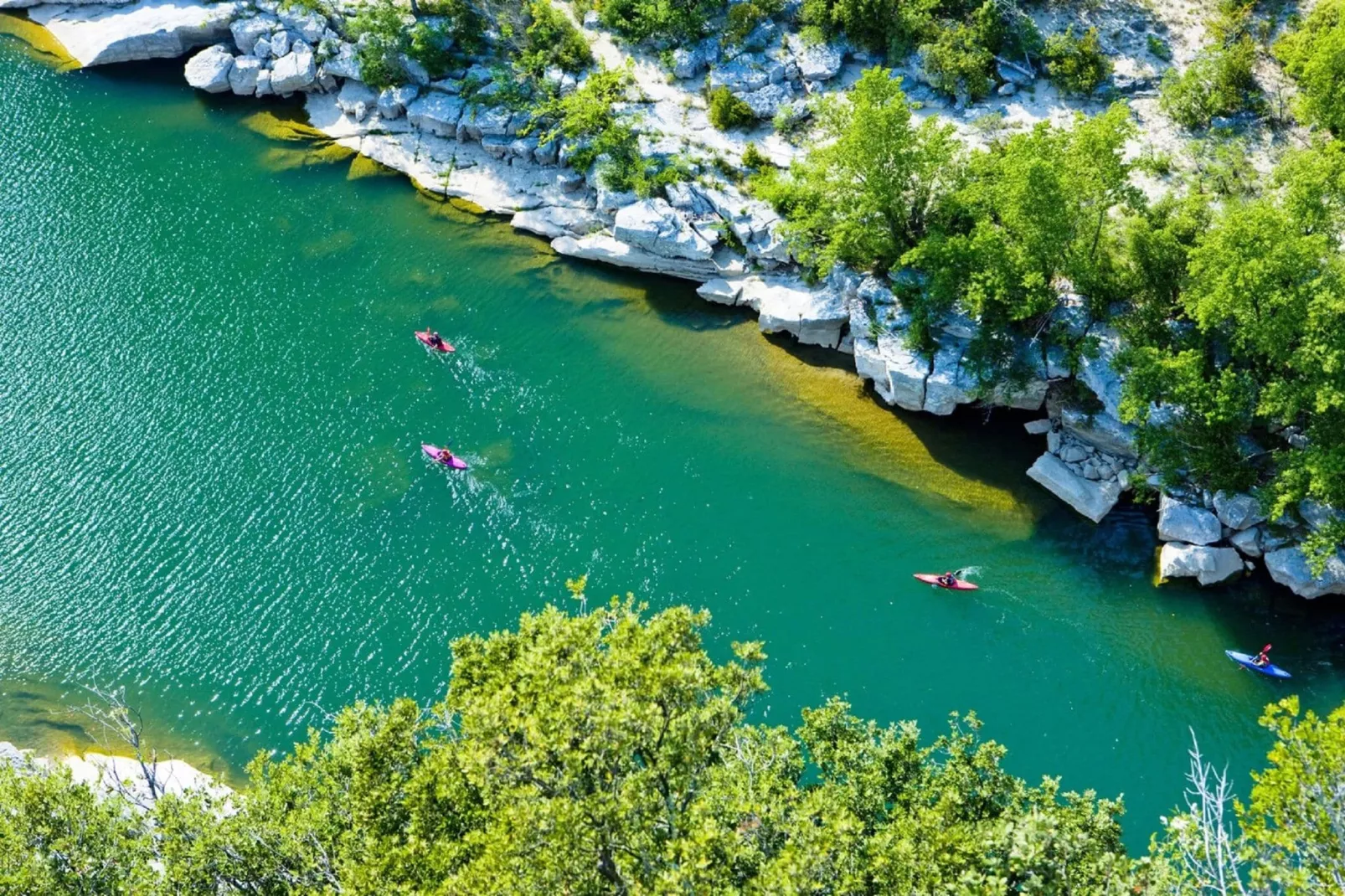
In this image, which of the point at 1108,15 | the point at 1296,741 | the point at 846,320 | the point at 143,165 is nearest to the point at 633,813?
the point at 1296,741

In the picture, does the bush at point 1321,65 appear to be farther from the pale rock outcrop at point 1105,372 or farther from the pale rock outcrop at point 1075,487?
the pale rock outcrop at point 1075,487

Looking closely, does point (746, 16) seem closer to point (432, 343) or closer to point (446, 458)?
point (432, 343)

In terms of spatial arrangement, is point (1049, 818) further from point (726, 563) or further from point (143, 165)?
point (143, 165)

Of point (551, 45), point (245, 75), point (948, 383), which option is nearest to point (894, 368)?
point (948, 383)

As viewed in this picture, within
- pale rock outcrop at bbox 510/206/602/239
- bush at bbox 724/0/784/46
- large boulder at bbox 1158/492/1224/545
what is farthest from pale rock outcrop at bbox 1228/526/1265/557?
bush at bbox 724/0/784/46

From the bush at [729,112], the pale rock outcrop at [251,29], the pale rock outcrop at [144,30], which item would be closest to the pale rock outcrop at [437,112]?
the pale rock outcrop at [251,29]
